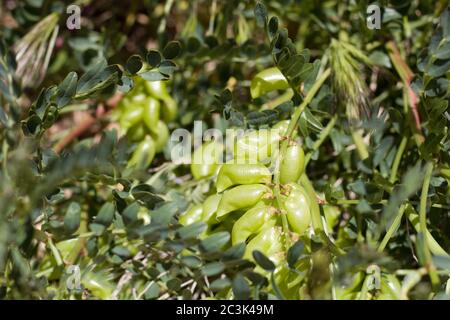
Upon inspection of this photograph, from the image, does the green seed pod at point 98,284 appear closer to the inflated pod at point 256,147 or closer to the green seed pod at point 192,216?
the green seed pod at point 192,216

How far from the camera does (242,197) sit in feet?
3.05

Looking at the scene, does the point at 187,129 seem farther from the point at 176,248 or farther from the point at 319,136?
the point at 176,248

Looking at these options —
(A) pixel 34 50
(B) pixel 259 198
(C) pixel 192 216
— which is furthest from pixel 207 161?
(A) pixel 34 50

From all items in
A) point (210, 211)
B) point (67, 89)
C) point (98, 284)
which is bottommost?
point (98, 284)

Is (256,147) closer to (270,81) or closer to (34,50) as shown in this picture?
(270,81)

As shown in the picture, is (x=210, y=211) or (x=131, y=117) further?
(x=131, y=117)

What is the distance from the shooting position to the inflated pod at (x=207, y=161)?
1.13 meters

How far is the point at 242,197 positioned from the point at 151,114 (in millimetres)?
362

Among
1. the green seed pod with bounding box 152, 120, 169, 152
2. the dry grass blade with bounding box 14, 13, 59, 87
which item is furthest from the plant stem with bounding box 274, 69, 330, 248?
the dry grass blade with bounding box 14, 13, 59, 87

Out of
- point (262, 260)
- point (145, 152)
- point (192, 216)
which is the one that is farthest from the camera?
point (145, 152)

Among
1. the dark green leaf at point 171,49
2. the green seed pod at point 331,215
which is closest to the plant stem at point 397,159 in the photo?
the green seed pod at point 331,215

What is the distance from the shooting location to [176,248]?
89cm

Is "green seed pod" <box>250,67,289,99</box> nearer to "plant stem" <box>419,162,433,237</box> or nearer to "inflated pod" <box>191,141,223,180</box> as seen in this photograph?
"inflated pod" <box>191,141,223,180</box>
